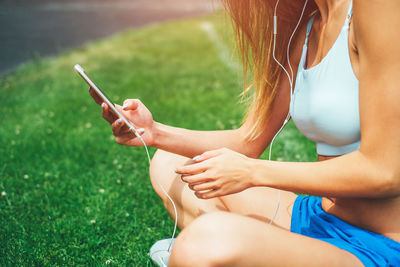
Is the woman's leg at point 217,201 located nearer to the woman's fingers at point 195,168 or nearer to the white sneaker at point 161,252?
the white sneaker at point 161,252

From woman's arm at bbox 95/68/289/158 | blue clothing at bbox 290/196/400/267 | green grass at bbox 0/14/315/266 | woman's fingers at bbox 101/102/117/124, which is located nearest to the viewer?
blue clothing at bbox 290/196/400/267

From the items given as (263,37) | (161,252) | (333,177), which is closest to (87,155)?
(161,252)

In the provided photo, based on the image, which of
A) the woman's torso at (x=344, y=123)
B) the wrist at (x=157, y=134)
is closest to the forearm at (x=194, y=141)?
the wrist at (x=157, y=134)

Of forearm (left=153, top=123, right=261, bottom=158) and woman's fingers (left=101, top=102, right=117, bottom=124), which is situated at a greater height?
woman's fingers (left=101, top=102, right=117, bottom=124)

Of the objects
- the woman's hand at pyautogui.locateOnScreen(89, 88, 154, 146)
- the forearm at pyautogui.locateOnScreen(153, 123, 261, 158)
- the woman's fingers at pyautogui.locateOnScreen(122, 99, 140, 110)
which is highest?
the woman's fingers at pyautogui.locateOnScreen(122, 99, 140, 110)

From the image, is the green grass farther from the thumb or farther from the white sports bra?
the thumb

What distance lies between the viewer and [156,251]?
2.18 m

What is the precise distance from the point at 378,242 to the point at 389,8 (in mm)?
737

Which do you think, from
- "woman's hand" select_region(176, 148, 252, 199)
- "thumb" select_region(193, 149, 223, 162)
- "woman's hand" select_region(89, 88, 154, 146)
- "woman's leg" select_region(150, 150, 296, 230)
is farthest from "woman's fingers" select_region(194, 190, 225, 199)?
"woman's hand" select_region(89, 88, 154, 146)

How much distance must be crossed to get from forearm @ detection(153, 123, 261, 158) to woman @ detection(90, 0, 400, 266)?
0.09 m

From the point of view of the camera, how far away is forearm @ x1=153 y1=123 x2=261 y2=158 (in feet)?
6.40

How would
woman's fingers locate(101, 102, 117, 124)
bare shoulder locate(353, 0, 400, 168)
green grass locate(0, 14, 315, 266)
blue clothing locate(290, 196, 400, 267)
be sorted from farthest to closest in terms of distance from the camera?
1. green grass locate(0, 14, 315, 266)
2. woman's fingers locate(101, 102, 117, 124)
3. blue clothing locate(290, 196, 400, 267)
4. bare shoulder locate(353, 0, 400, 168)

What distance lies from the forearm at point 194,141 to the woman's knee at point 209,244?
0.63m

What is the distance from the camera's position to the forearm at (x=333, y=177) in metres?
1.32
